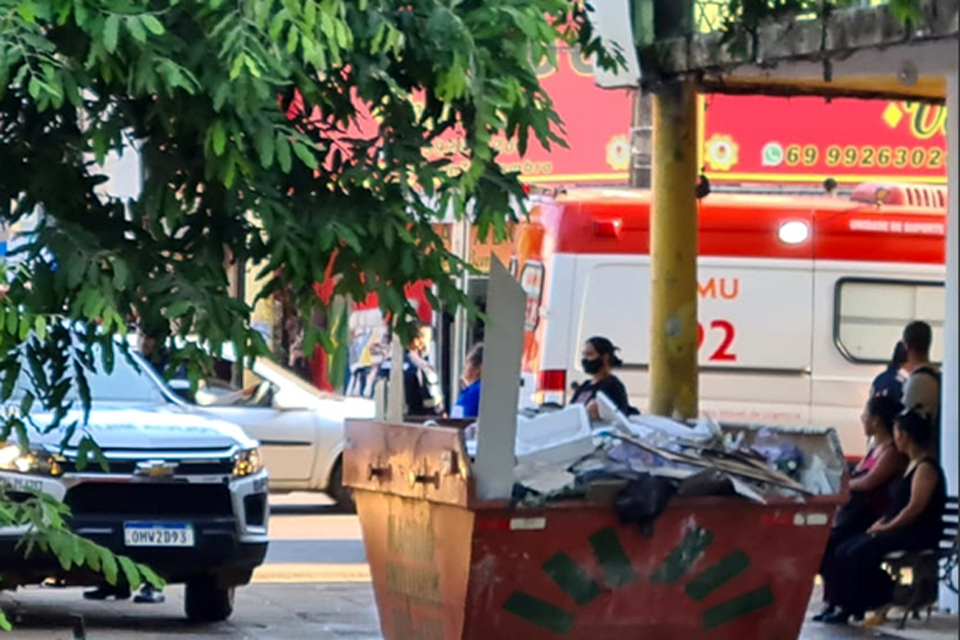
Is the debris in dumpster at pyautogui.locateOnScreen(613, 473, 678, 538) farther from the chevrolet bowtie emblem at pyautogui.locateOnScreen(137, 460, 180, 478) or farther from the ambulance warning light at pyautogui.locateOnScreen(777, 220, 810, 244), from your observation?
the ambulance warning light at pyautogui.locateOnScreen(777, 220, 810, 244)

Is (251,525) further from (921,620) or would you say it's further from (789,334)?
(789,334)

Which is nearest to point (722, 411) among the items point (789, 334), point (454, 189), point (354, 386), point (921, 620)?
point (789, 334)

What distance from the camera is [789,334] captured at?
16875 millimetres

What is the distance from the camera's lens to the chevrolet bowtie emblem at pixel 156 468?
36.0ft

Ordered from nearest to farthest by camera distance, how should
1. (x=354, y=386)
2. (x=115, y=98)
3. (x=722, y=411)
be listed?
1. (x=115, y=98)
2. (x=722, y=411)
3. (x=354, y=386)

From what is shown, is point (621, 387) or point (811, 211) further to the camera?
point (811, 211)

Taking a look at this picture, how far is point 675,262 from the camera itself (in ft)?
39.9

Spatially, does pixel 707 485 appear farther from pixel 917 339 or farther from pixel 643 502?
pixel 917 339

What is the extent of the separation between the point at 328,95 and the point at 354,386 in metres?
20.1

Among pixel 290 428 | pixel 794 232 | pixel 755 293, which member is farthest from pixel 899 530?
pixel 290 428

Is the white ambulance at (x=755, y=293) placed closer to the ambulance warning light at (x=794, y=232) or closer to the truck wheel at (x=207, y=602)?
the ambulance warning light at (x=794, y=232)

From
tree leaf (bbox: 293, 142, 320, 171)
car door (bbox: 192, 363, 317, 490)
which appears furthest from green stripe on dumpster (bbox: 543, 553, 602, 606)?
car door (bbox: 192, 363, 317, 490)

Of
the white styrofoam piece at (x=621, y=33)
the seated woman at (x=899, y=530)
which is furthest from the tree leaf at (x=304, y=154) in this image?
the seated woman at (x=899, y=530)

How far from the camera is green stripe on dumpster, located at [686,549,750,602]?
9055mm
